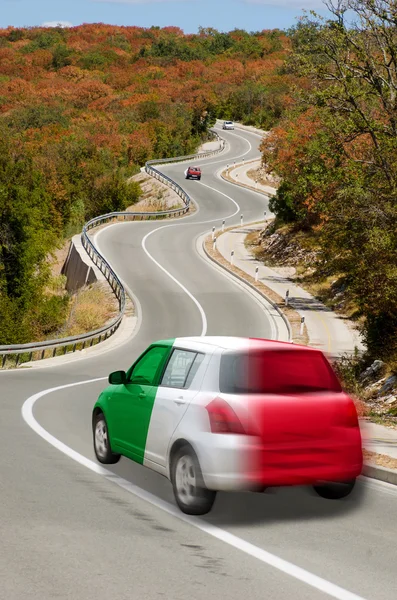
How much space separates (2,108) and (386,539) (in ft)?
458

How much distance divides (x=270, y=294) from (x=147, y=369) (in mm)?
33588

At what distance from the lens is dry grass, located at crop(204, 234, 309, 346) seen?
33.8 m

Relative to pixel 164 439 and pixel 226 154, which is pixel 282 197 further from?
pixel 226 154

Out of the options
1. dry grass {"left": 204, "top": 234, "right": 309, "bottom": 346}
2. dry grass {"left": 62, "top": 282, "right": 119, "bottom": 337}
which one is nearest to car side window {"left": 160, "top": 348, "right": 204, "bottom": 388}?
dry grass {"left": 204, "top": 234, "right": 309, "bottom": 346}

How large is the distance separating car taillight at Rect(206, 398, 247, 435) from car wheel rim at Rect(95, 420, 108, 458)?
2.71m

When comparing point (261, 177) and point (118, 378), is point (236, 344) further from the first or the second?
point (261, 177)

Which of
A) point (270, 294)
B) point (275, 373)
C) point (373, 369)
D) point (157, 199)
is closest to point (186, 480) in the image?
point (275, 373)

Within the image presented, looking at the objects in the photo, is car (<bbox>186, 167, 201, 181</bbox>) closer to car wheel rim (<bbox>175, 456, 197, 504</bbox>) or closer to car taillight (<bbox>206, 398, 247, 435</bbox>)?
car wheel rim (<bbox>175, 456, 197, 504</bbox>)

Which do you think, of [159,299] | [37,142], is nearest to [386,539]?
[159,299]

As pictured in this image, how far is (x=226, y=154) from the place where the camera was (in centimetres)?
11125

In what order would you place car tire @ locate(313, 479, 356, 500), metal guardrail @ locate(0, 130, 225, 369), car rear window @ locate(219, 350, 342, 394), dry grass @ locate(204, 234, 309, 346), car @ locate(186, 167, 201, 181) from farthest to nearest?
car @ locate(186, 167, 201, 181) < dry grass @ locate(204, 234, 309, 346) < metal guardrail @ locate(0, 130, 225, 369) < car tire @ locate(313, 479, 356, 500) < car rear window @ locate(219, 350, 342, 394)

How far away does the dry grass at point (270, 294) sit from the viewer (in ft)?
111

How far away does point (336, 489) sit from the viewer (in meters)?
8.02

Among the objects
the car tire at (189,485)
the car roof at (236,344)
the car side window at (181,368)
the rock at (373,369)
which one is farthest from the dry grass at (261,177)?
the car tire at (189,485)
